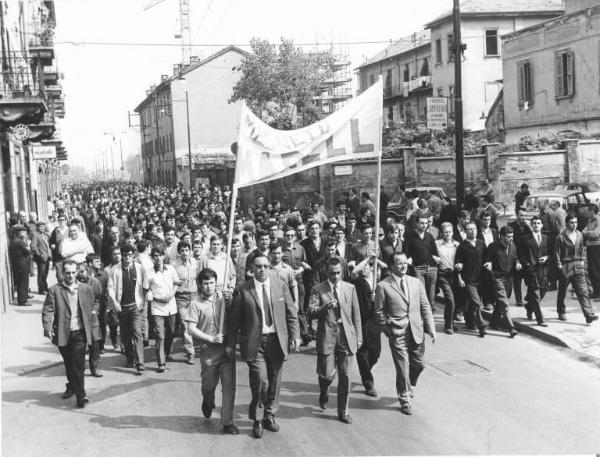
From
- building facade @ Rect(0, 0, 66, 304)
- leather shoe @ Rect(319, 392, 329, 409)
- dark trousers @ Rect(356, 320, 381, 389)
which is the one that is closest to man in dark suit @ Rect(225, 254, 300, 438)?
leather shoe @ Rect(319, 392, 329, 409)

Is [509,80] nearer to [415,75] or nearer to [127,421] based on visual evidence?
[415,75]

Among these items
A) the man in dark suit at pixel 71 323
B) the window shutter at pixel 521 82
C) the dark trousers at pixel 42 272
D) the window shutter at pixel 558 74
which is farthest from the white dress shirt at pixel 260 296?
the window shutter at pixel 521 82

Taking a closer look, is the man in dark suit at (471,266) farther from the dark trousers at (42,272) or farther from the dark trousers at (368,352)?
the dark trousers at (42,272)

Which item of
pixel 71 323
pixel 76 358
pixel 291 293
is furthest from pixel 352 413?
pixel 71 323

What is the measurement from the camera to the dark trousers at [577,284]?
38.7 feet

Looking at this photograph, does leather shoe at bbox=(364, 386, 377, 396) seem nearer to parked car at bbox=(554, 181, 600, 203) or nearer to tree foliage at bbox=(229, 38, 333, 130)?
parked car at bbox=(554, 181, 600, 203)

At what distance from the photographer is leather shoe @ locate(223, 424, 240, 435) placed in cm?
742

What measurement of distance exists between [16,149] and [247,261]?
57.3 feet

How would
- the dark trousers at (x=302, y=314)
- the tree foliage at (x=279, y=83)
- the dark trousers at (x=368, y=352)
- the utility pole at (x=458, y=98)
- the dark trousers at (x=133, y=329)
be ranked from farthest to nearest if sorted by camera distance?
the tree foliage at (x=279, y=83)
the utility pole at (x=458, y=98)
the dark trousers at (x=302, y=314)
the dark trousers at (x=133, y=329)
the dark trousers at (x=368, y=352)

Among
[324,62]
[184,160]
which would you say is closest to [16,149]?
[324,62]

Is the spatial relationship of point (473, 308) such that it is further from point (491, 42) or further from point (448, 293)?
point (491, 42)

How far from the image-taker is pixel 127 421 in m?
7.98

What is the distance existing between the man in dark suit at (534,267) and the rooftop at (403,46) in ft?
144

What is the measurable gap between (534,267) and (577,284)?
71 cm
